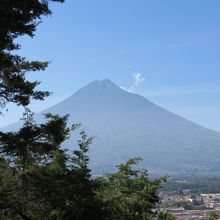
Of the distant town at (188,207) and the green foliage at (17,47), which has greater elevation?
the green foliage at (17,47)

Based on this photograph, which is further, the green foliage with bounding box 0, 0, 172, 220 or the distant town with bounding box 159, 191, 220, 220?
the distant town with bounding box 159, 191, 220, 220

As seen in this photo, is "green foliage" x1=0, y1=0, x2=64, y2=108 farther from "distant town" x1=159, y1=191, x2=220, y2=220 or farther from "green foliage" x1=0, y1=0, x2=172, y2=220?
"distant town" x1=159, y1=191, x2=220, y2=220

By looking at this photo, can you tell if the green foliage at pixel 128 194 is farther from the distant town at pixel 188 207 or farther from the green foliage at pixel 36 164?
the distant town at pixel 188 207

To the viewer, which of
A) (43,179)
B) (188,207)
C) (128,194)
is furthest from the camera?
(188,207)

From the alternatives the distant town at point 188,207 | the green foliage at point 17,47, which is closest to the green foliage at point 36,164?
the green foliage at point 17,47

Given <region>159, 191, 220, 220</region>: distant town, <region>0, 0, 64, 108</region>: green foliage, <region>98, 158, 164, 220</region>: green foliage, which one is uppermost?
<region>0, 0, 64, 108</region>: green foliage

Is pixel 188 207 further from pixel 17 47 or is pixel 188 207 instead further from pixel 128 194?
pixel 17 47

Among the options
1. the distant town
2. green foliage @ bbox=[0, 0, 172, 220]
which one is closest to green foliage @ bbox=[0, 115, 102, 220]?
green foliage @ bbox=[0, 0, 172, 220]

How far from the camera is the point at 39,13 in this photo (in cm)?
833

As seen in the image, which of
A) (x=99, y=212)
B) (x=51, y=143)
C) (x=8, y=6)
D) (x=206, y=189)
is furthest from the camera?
(x=206, y=189)

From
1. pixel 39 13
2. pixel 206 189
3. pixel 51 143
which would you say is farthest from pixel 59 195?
pixel 206 189

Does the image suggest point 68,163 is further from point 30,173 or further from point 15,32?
point 15,32

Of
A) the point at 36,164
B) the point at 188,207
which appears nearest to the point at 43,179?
the point at 36,164

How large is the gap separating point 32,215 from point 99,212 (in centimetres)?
103
